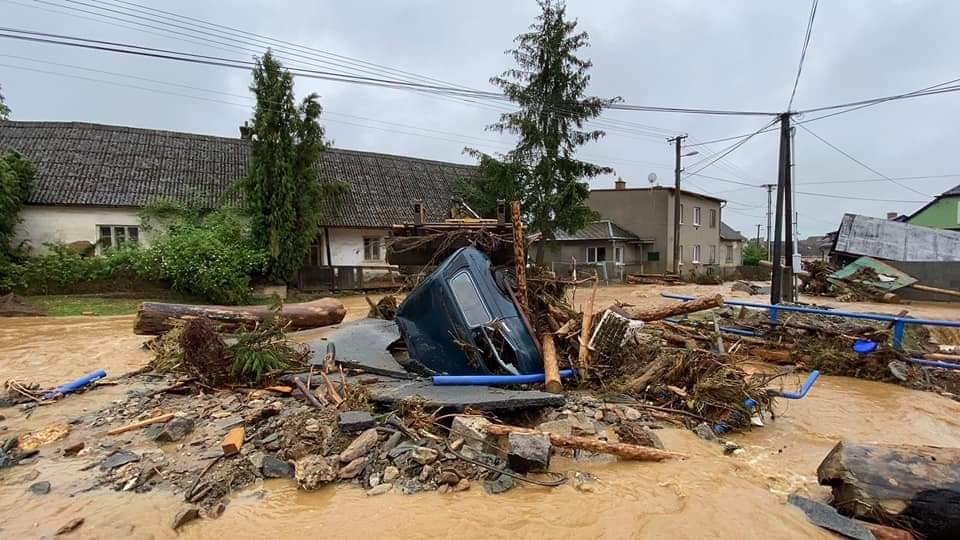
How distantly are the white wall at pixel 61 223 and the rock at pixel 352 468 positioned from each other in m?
18.5

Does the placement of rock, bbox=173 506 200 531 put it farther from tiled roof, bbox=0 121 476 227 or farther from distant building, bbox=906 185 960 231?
distant building, bbox=906 185 960 231

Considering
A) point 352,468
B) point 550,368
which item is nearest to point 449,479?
point 352,468

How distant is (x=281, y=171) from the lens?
17031 millimetres

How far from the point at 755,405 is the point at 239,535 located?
547 centimetres

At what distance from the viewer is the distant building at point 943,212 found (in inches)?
1142

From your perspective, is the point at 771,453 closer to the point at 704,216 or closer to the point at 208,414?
the point at 208,414

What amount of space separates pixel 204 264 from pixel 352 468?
44.7ft

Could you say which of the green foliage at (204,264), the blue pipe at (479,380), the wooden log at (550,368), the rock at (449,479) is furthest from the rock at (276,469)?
the green foliage at (204,264)

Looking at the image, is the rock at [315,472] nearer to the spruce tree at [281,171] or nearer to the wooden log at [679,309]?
the wooden log at [679,309]

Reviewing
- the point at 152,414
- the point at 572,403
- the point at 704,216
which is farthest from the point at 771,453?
the point at 704,216

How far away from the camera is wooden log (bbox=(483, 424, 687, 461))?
437 centimetres

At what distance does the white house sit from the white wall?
0.03 m

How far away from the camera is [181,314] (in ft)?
29.1

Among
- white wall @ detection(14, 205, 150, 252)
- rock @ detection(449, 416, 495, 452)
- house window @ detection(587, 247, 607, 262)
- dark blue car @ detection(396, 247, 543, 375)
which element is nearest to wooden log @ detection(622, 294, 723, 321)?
dark blue car @ detection(396, 247, 543, 375)
